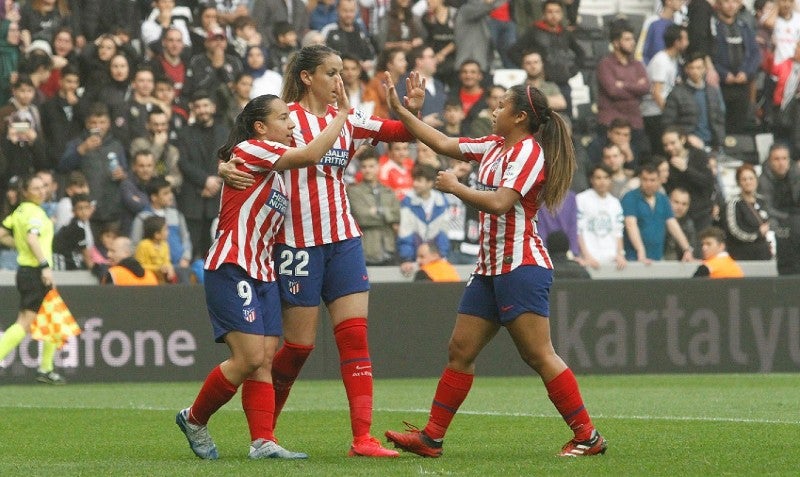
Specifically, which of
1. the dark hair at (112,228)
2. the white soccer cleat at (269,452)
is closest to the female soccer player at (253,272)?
the white soccer cleat at (269,452)

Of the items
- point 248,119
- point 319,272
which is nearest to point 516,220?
point 319,272

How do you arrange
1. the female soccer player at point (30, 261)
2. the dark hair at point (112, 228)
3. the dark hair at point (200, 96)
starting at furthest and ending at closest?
the dark hair at point (200, 96) < the dark hair at point (112, 228) < the female soccer player at point (30, 261)

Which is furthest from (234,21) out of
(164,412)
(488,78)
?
(164,412)

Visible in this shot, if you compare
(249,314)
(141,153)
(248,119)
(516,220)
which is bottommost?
(141,153)

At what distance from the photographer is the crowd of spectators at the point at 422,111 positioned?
54.5ft

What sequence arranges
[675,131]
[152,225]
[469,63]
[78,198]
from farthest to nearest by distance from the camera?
[675,131] → [469,63] → [78,198] → [152,225]

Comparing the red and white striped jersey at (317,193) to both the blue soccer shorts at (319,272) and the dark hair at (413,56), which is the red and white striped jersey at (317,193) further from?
the dark hair at (413,56)

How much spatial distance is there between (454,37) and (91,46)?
4514mm

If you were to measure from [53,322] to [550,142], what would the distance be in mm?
7864

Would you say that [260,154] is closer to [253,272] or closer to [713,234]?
[253,272]

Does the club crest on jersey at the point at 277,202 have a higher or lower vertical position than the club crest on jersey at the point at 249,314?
higher

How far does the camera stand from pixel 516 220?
8.02 metres

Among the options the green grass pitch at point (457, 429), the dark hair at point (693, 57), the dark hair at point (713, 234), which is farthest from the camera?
the dark hair at point (693, 57)

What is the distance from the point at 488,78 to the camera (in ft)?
62.8
